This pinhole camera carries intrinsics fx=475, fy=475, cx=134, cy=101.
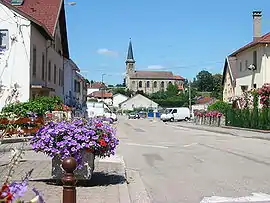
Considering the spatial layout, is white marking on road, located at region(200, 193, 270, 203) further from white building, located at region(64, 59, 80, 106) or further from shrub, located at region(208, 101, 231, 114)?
white building, located at region(64, 59, 80, 106)

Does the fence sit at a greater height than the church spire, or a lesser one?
lesser

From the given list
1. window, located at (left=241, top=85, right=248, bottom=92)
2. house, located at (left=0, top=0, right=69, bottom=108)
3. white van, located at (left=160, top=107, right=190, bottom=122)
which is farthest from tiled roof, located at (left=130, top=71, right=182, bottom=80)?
Answer: house, located at (left=0, top=0, right=69, bottom=108)

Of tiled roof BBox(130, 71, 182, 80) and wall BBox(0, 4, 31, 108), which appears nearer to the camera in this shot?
wall BBox(0, 4, 31, 108)

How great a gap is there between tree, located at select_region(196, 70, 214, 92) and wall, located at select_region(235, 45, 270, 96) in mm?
98428

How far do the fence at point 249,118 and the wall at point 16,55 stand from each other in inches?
635

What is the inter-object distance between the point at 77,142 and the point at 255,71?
38.2 metres

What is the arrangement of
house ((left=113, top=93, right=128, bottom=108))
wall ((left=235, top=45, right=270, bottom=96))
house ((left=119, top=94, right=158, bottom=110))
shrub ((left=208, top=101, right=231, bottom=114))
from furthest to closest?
house ((left=113, top=93, right=128, bottom=108)), house ((left=119, top=94, right=158, bottom=110)), shrub ((left=208, top=101, right=231, bottom=114)), wall ((left=235, top=45, right=270, bottom=96))

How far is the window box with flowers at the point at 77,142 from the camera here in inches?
341

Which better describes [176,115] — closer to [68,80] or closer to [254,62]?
[68,80]

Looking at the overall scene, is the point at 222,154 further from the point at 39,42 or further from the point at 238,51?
the point at 238,51

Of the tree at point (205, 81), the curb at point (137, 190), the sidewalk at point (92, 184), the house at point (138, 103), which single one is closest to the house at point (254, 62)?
the sidewalk at point (92, 184)

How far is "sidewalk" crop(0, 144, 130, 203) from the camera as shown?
26.5 feet

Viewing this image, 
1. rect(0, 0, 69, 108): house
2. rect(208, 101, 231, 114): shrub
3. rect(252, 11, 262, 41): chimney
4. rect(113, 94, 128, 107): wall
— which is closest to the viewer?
rect(0, 0, 69, 108): house

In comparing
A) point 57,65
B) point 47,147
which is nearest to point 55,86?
point 57,65
